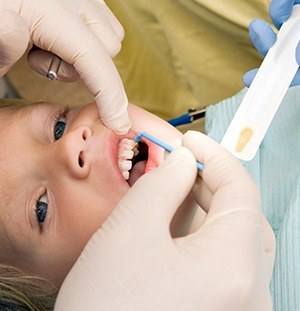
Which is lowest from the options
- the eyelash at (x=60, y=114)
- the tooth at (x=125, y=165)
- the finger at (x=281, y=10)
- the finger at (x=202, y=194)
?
the eyelash at (x=60, y=114)

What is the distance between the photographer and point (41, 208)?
1.31 meters

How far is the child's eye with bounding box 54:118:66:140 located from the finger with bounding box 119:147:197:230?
1.36 ft

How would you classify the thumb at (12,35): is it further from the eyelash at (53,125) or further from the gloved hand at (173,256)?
the gloved hand at (173,256)

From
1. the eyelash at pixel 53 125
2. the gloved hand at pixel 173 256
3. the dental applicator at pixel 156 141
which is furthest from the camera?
the eyelash at pixel 53 125

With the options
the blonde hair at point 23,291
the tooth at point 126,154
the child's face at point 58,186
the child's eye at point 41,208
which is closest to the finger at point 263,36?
the child's face at point 58,186

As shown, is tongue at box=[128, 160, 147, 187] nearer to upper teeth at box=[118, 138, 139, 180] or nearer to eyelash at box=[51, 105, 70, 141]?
upper teeth at box=[118, 138, 139, 180]

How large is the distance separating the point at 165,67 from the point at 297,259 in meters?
0.93

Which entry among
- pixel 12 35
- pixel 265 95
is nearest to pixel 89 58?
pixel 12 35

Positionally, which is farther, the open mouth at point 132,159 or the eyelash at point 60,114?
the eyelash at point 60,114

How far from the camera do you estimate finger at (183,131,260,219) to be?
100 cm

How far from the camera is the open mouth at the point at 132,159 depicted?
1293mm

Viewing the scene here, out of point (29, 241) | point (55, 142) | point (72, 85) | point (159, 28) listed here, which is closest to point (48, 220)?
point (29, 241)

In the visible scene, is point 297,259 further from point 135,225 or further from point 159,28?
point 159,28

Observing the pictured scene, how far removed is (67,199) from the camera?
1.27 metres
